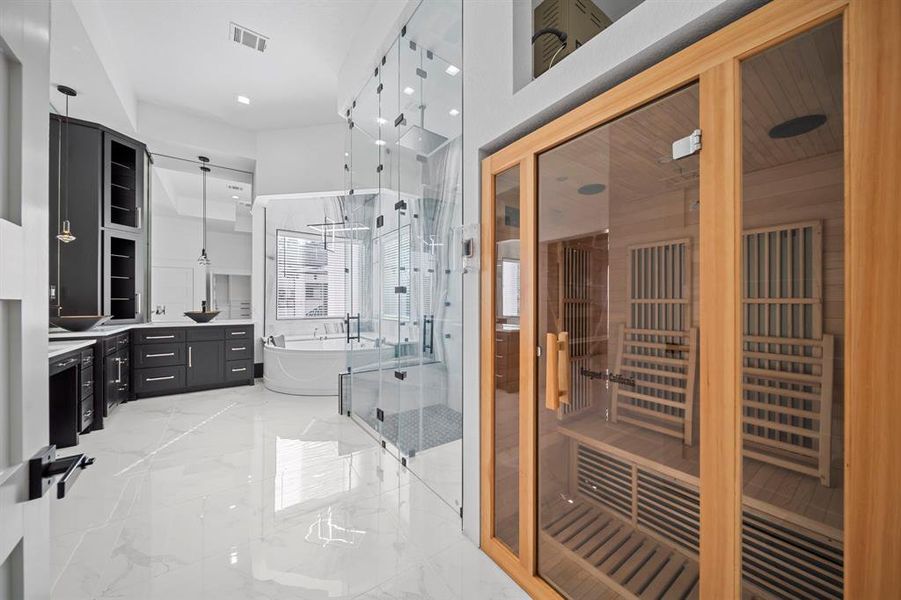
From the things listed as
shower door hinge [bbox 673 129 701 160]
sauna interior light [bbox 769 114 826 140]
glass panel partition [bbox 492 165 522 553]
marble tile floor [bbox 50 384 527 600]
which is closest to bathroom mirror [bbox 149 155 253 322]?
marble tile floor [bbox 50 384 527 600]

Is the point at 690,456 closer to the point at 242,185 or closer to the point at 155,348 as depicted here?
the point at 155,348

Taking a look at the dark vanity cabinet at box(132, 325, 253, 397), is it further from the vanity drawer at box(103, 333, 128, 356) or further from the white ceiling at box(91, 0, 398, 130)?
the white ceiling at box(91, 0, 398, 130)

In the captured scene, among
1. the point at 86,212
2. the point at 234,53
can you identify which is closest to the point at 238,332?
the point at 86,212

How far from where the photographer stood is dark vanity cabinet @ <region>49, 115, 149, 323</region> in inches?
170

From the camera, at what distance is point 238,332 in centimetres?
562

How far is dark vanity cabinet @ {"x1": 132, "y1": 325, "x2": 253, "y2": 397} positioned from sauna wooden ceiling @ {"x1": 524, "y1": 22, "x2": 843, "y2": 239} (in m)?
5.32

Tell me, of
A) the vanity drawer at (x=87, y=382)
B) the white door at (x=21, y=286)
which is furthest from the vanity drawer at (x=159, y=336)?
the white door at (x=21, y=286)

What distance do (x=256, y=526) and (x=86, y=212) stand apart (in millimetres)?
4455

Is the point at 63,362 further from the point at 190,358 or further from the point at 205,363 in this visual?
the point at 205,363

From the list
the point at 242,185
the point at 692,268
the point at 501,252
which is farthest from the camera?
the point at 242,185

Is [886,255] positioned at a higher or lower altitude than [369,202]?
lower

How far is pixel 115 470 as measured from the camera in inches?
116

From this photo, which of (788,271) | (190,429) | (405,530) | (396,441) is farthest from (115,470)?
(788,271)

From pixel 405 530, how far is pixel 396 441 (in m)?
1.22
